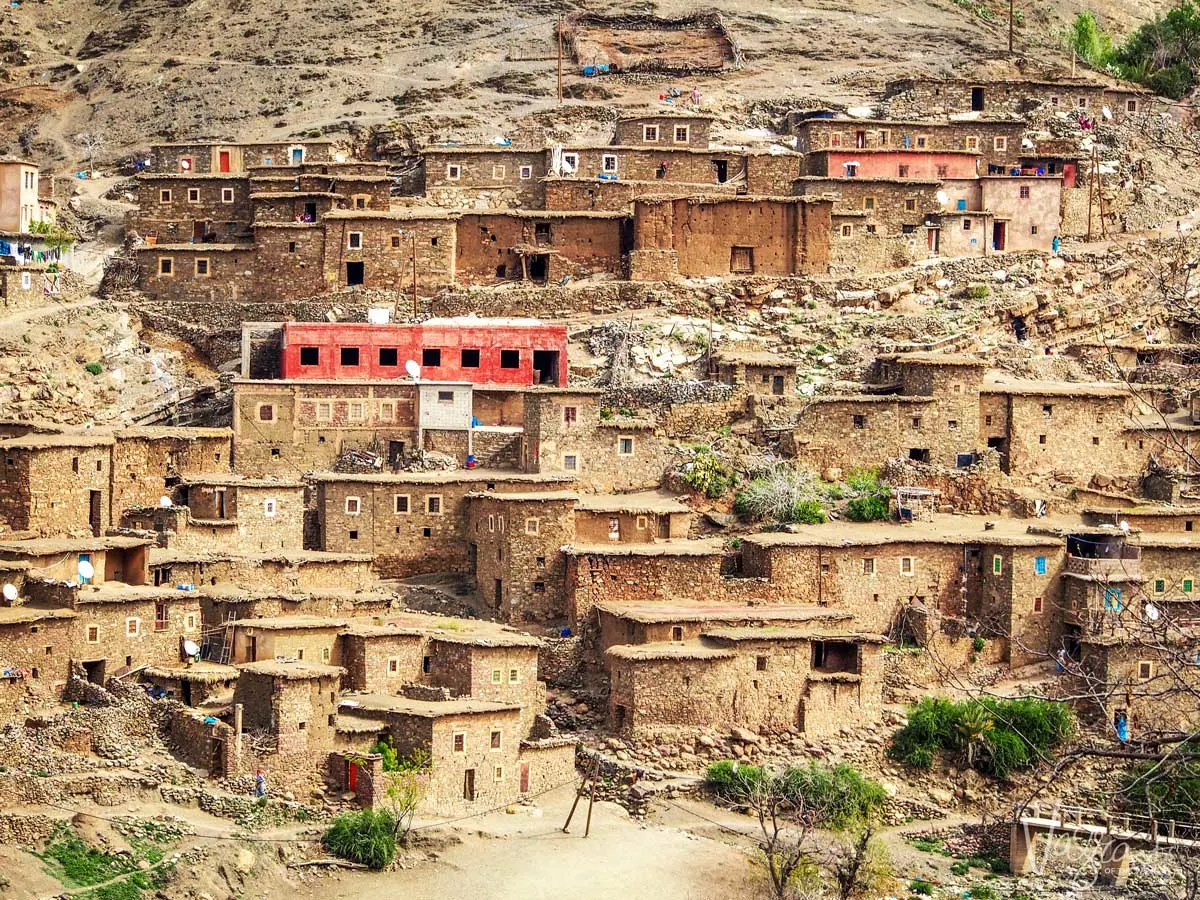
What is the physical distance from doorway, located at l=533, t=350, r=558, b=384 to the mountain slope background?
16.6 meters

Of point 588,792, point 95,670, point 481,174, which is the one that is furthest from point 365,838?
point 481,174

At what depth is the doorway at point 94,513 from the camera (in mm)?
50562

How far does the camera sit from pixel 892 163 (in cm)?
6588

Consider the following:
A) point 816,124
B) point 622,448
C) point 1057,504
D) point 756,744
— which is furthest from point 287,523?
point 816,124

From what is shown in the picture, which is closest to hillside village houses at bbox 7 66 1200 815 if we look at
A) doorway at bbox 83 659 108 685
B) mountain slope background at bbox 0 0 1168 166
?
doorway at bbox 83 659 108 685

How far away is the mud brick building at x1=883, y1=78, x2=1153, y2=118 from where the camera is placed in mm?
71938

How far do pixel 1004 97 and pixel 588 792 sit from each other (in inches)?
1355

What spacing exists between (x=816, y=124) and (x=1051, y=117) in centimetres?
842

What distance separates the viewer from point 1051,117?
71125 millimetres

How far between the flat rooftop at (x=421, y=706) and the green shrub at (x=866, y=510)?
1090cm

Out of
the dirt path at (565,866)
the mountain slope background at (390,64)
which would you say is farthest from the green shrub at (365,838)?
the mountain slope background at (390,64)

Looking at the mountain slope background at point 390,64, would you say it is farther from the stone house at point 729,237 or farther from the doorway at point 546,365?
the doorway at point 546,365

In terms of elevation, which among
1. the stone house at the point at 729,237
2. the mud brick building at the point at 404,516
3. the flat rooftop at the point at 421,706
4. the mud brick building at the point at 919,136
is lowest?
the flat rooftop at the point at 421,706

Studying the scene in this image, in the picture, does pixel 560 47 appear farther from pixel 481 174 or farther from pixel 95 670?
pixel 95 670
